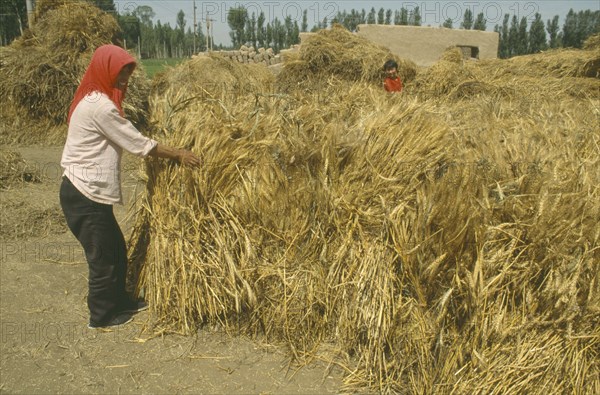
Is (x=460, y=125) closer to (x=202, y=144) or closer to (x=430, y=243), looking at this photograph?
(x=430, y=243)

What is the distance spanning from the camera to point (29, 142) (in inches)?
322

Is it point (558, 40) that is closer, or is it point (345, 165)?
point (345, 165)

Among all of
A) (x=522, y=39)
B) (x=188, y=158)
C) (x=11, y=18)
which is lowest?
(x=188, y=158)

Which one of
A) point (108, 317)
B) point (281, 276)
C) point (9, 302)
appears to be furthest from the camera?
point (9, 302)

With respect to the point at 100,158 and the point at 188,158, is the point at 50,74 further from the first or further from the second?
the point at 188,158

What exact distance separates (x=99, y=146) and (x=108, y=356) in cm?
128

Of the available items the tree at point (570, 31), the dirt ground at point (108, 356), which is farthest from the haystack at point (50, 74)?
the tree at point (570, 31)

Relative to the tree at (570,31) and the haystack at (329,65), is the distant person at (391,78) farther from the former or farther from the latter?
the tree at (570,31)

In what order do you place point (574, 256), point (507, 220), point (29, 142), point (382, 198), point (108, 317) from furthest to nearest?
point (29, 142) → point (108, 317) → point (382, 198) → point (507, 220) → point (574, 256)

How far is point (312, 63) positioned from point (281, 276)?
6.96m

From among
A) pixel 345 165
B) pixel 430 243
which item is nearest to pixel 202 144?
pixel 345 165

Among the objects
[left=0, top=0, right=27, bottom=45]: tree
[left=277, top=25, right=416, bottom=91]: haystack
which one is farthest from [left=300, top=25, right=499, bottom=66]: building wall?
[left=0, top=0, right=27, bottom=45]: tree

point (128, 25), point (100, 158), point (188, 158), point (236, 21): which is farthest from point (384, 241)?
point (128, 25)

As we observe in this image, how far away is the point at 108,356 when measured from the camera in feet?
9.66
